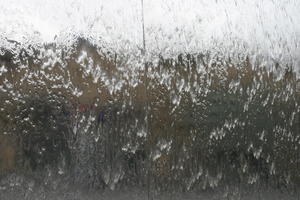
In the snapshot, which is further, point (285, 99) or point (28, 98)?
point (285, 99)

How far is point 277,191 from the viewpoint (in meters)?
4.09

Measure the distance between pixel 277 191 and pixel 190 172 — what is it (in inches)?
30.2

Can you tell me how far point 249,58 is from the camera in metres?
4.06

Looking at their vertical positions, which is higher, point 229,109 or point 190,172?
point 229,109

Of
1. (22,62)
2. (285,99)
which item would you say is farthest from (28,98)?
(285,99)

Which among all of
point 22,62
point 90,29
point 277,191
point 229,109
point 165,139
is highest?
point 90,29

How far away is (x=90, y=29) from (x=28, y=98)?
70 cm

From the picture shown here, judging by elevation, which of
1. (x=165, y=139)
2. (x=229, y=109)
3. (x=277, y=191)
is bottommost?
(x=277, y=191)

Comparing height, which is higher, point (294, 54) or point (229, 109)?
point (294, 54)

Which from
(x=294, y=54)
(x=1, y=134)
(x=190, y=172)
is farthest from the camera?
(x=294, y=54)

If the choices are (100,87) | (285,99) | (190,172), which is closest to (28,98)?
(100,87)

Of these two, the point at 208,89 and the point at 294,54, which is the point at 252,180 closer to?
the point at 208,89

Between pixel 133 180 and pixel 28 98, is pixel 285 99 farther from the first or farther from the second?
pixel 28 98

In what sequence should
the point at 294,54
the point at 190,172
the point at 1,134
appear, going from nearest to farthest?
the point at 1,134 → the point at 190,172 → the point at 294,54
